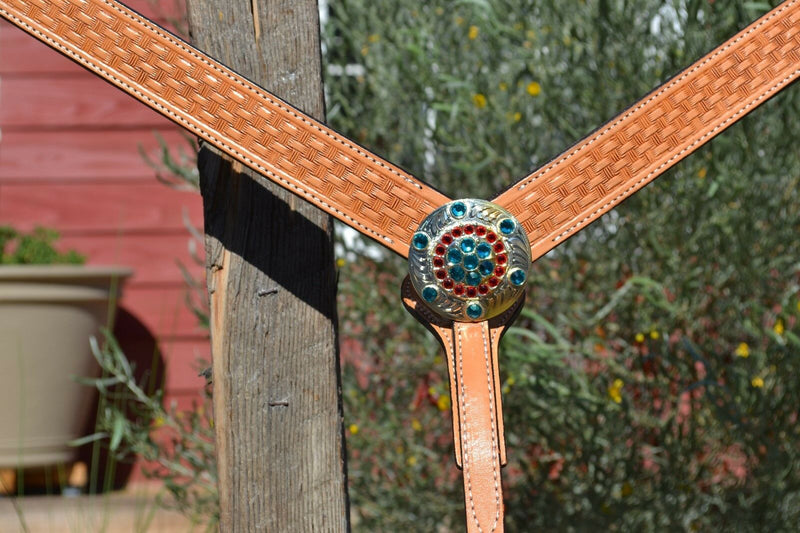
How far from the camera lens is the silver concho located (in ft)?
3.57

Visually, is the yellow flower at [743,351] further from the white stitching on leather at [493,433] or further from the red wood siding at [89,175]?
the red wood siding at [89,175]

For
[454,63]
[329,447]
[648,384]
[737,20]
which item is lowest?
[329,447]

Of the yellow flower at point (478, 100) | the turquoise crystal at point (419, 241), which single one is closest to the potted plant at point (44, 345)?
the yellow flower at point (478, 100)

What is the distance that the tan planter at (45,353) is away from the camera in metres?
3.49

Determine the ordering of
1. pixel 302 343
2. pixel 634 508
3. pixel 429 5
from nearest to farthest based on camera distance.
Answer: pixel 302 343 < pixel 634 508 < pixel 429 5

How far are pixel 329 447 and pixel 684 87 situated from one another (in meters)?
0.65

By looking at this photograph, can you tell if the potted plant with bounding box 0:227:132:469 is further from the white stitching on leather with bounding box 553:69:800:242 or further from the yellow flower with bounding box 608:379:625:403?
the white stitching on leather with bounding box 553:69:800:242

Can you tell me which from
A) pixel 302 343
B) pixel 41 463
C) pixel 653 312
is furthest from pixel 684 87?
pixel 41 463

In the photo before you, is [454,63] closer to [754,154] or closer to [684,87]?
[754,154]

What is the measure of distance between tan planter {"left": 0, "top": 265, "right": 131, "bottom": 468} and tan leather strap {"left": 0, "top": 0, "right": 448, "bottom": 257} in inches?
95.7

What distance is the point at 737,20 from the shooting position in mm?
2172

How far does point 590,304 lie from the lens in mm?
2434

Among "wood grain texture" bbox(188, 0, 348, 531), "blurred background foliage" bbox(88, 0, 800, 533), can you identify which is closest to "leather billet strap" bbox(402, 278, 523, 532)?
"wood grain texture" bbox(188, 0, 348, 531)

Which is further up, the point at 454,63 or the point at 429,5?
the point at 429,5
